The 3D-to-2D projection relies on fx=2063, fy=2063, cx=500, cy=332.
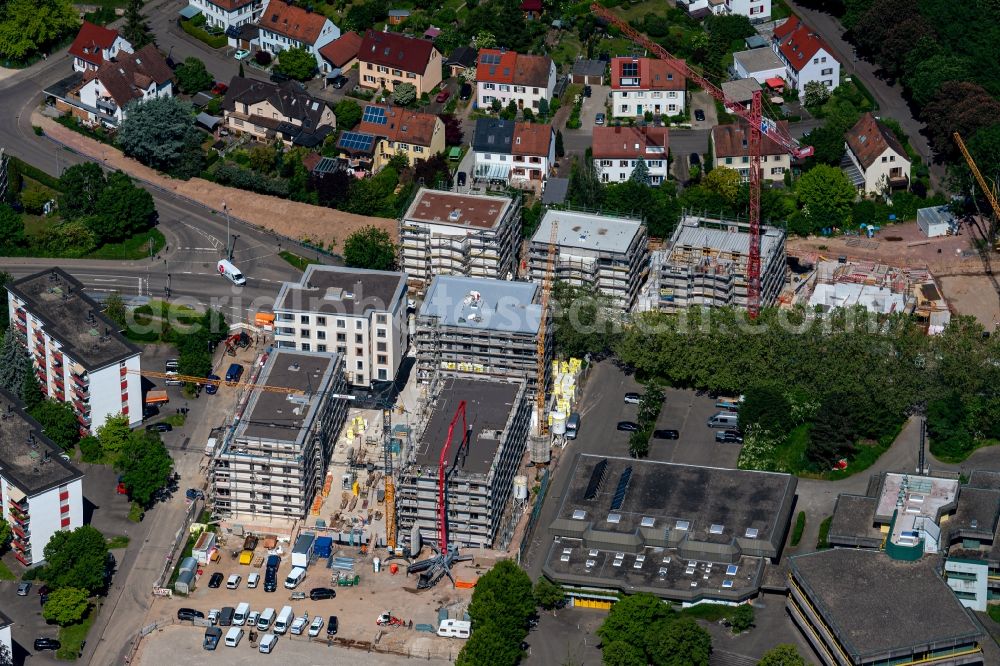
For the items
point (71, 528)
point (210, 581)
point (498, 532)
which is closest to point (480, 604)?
point (498, 532)

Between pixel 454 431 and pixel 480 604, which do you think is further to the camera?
pixel 454 431

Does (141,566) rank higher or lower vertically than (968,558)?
lower

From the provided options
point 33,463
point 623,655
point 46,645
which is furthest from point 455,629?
point 33,463

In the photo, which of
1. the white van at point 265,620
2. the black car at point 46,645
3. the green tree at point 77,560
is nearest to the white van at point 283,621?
the white van at point 265,620

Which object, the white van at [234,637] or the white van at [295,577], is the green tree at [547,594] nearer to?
the white van at [295,577]

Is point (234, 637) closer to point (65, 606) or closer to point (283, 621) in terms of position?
point (283, 621)

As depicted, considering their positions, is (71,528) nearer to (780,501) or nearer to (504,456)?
(504,456)

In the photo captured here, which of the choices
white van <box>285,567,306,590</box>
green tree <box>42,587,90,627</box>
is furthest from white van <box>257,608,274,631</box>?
green tree <box>42,587,90,627</box>
